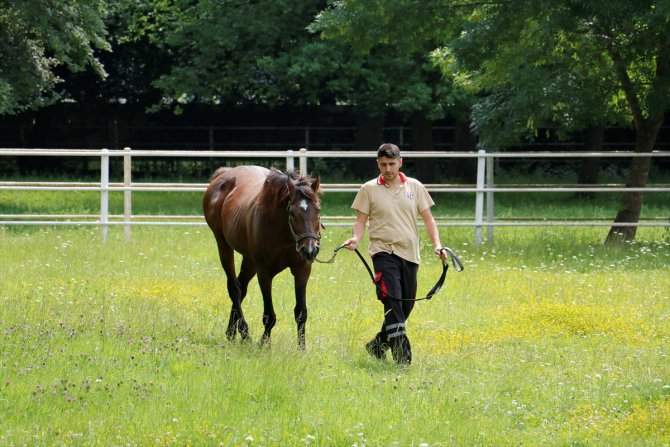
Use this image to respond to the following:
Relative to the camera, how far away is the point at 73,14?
21.3 meters

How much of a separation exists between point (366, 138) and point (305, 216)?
22930 mm

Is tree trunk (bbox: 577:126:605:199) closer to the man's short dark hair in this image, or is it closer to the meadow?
the meadow

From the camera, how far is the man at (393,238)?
321 inches

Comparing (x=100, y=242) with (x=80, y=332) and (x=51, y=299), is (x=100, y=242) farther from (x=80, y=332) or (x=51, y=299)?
(x=80, y=332)

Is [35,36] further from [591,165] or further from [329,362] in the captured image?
[329,362]

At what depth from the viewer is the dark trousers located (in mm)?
8141

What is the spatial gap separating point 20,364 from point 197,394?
1502mm

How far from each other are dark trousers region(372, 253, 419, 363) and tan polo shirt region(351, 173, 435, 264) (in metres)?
0.07

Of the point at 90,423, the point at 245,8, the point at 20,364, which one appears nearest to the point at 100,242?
the point at 20,364

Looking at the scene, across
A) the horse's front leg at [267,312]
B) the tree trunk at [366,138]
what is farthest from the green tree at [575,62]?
the tree trunk at [366,138]

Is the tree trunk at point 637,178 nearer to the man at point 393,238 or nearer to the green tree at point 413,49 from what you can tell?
the green tree at point 413,49

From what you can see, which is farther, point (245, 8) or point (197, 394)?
point (245, 8)

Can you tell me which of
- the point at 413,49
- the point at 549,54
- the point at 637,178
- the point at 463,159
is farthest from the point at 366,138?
the point at 549,54

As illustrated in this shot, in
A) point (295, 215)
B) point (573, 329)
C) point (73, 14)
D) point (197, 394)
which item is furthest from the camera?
point (73, 14)
